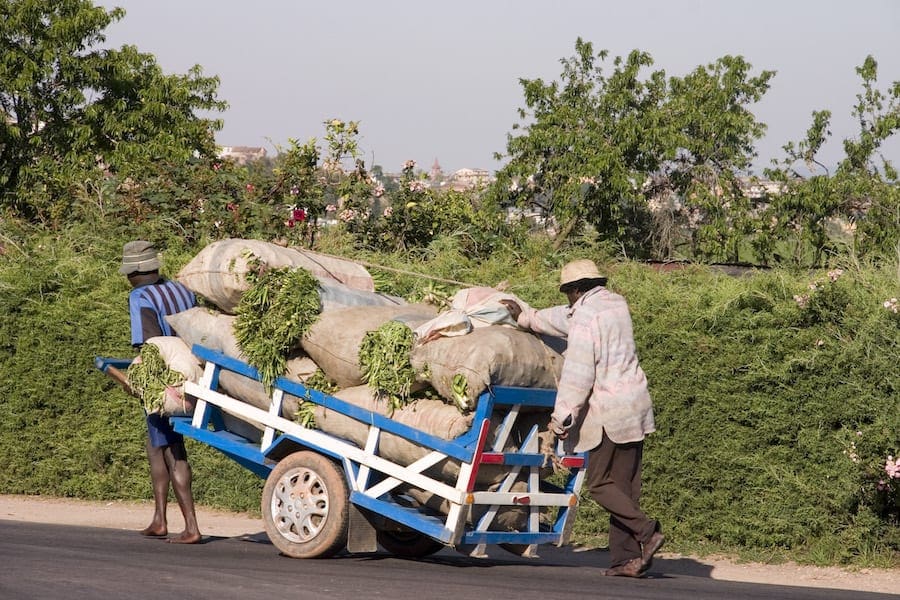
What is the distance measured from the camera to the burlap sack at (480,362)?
734 centimetres

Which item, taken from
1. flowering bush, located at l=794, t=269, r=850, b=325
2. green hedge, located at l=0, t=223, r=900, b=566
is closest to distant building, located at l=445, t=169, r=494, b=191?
green hedge, located at l=0, t=223, r=900, b=566

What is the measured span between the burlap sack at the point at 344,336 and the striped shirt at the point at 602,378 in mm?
1054

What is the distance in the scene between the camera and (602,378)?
25.7 feet

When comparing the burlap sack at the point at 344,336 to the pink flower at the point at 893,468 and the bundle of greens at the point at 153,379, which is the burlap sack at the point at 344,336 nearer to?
the bundle of greens at the point at 153,379

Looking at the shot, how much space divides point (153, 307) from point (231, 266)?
40.1 inches

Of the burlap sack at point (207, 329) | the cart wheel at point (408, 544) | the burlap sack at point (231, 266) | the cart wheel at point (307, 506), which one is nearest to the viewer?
the cart wheel at point (307, 506)

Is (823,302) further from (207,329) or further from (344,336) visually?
(207,329)

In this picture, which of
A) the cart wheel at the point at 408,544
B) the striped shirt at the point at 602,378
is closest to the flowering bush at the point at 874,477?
the striped shirt at the point at 602,378

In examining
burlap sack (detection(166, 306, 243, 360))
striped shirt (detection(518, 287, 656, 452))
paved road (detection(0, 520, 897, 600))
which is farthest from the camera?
burlap sack (detection(166, 306, 243, 360))

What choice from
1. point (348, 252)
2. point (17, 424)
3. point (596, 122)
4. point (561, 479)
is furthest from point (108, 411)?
point (596, 122)

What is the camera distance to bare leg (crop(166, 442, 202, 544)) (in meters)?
9.16

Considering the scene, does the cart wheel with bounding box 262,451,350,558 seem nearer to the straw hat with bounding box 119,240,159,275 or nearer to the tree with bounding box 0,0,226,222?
the straw hat with bounding box 119,240,159,275

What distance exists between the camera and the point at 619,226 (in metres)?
21.8

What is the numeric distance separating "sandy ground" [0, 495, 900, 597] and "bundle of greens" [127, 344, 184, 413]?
99.8 inches
